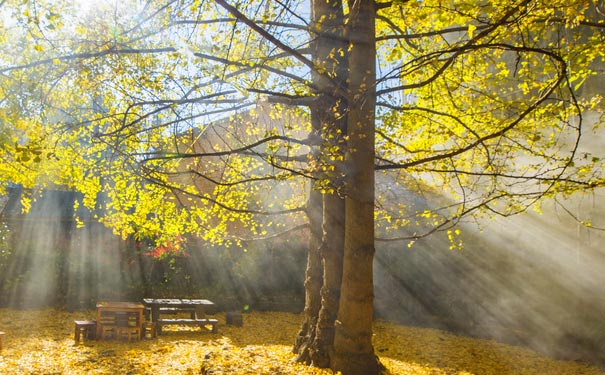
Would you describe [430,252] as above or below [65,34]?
below

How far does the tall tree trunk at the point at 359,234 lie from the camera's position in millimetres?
6203

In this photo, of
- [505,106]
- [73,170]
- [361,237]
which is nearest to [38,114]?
[73,170]

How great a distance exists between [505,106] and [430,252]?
7646 millimetres

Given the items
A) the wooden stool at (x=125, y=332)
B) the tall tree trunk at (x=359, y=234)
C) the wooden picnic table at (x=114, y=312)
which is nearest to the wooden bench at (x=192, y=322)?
the wooden picnic table at (x=114, y=312)

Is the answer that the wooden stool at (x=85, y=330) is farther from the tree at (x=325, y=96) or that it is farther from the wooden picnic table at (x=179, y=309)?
the tree at (x=325, y=96)

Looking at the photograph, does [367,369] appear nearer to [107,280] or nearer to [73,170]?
[73,170]

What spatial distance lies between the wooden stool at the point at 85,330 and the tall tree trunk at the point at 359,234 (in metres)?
5.28

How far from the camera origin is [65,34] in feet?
23.3

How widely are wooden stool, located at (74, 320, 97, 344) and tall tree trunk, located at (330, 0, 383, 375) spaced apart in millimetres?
5280

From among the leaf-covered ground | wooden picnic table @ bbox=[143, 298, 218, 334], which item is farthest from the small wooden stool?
wooden picnic table @ bbox=[143, 298, 218, 334]

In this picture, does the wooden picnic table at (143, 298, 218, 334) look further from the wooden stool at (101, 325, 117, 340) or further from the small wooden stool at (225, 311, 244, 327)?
the wooden stool at (101, 325, 117, 340)

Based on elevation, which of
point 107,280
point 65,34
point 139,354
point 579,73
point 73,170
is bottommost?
point 139,354

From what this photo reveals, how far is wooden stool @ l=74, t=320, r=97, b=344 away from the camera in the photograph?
9188 mm

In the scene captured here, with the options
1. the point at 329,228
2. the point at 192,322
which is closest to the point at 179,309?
the point at 192,322
